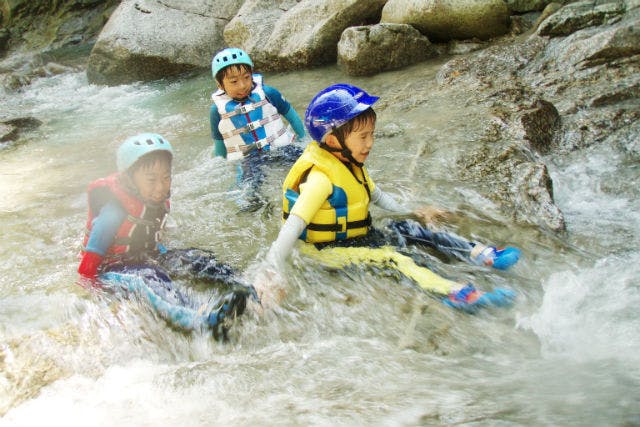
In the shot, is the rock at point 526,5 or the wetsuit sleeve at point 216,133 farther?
the rock at point 526,5

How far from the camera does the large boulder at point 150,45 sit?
441 inches

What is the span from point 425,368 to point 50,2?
19.8m

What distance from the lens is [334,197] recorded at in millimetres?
3141

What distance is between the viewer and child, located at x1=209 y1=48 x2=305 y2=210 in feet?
16.0

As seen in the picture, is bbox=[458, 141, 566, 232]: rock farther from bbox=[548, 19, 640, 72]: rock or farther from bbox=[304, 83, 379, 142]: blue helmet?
bbox=[548, 19, 640, 72]: rock

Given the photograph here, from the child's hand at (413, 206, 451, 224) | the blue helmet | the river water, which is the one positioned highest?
the blue helmet

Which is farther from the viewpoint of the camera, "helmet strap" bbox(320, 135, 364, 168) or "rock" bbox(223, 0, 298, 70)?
"rock" bbox(223, 0, 298, 70)

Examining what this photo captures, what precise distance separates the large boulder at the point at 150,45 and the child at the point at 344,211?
9.16 m

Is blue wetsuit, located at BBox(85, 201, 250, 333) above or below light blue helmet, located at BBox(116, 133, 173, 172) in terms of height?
below

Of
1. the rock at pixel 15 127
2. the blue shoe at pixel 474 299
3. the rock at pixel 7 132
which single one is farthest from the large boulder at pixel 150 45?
the blue shoe at pixel 474 299

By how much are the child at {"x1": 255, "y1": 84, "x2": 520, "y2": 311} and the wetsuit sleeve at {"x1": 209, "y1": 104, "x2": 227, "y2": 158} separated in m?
2.15

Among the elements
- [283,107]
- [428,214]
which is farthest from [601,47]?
[428,214]

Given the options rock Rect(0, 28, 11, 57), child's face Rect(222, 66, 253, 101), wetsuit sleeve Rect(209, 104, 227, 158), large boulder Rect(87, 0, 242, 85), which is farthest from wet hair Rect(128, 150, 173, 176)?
rock Rect(0, 28, 11, 57)

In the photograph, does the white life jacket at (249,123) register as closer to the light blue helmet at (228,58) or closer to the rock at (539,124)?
the light blue helmet at (228,58)
